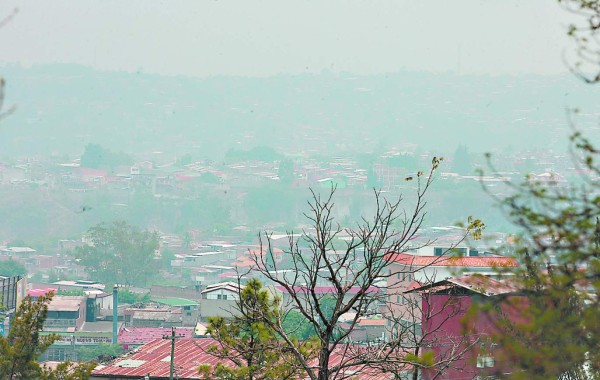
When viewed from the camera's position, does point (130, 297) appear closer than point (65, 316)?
No

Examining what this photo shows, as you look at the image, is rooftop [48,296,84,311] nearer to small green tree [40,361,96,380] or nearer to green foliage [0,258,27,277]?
green foliage [0,258,27,277]

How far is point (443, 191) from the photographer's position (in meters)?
102

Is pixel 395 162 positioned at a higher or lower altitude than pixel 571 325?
higher

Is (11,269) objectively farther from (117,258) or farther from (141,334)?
(141,334)

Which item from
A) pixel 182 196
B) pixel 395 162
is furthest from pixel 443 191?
pixel 182 196

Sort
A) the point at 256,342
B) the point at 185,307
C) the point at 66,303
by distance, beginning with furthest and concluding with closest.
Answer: the point at 185,307 → the point at 66,303 → the point at 256,342

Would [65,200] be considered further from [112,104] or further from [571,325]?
[571,325]

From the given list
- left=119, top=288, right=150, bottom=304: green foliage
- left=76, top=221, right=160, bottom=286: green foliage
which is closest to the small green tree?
left=119, top=288, right=150, bottom=304: green foliage

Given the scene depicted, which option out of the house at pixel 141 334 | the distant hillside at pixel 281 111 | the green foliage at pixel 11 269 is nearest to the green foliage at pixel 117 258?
the green foliage at pixel 11 269

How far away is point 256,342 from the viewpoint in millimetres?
7375

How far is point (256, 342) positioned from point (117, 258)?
56.9m

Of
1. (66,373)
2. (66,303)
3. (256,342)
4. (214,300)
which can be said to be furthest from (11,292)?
(256,342)

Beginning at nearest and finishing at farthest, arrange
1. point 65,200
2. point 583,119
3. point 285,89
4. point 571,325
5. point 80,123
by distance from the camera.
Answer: point 571,325, point 65,200, point 583,119, point 80,123, point 285,89

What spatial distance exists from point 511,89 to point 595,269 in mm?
157303
